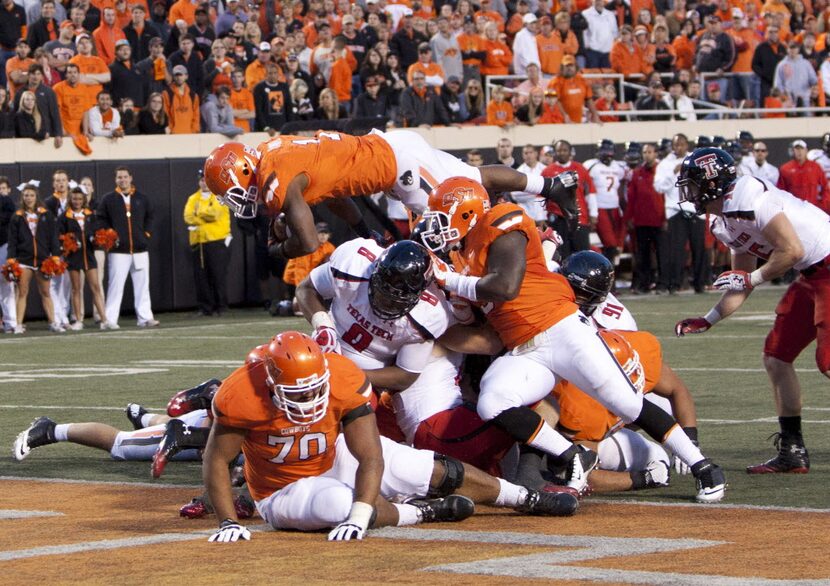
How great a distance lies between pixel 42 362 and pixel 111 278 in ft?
12.9

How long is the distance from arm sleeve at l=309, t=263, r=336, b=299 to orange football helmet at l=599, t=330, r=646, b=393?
4.36 ft

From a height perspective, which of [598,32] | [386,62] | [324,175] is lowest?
[324,175]

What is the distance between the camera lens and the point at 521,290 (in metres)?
7.53

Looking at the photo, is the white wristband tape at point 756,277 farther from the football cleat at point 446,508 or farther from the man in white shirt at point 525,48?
the man in white shirt at point 525,48

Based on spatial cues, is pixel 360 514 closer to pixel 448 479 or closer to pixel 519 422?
pixel 448 479

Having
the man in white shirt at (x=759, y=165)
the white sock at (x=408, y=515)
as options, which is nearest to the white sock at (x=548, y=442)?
the white sock at (x=408, y=515)

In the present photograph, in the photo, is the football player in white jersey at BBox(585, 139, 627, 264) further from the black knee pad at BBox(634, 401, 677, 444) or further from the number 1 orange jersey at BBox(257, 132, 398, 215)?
the black knee pad at BBox(634, 401, 677, 444)

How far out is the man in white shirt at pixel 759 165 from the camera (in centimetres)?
2211

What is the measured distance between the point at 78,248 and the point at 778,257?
12.0m

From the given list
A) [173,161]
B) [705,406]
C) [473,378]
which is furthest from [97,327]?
[473,378]

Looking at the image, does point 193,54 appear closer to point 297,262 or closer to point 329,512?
point 297,262

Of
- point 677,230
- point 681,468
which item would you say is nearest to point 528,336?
point 681,468

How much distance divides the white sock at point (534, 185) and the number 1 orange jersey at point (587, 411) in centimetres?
117

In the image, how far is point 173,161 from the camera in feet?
66.9
